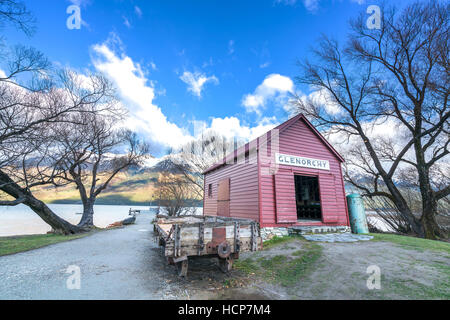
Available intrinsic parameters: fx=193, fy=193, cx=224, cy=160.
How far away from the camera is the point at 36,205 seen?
11898 mm

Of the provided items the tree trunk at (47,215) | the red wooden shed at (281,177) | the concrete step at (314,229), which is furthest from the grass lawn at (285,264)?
the tree trunk at (47,215)

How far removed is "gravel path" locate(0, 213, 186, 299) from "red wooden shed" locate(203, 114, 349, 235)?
461cm

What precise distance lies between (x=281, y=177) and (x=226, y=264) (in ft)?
16.8

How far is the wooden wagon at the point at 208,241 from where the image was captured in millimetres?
4270

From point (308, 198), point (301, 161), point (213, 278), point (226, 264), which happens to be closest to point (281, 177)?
point (301, 161)

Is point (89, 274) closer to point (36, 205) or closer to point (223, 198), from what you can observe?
point (223, 198)

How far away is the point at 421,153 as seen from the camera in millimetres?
12773

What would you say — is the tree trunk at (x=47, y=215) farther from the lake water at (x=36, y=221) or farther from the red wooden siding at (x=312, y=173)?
the red wooden siding at (x=312, y=173)

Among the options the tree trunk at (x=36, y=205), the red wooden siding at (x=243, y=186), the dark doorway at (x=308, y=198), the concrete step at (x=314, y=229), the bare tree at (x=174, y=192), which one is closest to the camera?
the concrete step at (x=314, y=229)

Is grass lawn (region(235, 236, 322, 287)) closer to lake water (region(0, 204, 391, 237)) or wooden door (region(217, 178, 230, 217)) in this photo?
wooden door (region(217, 178, 230, 217))

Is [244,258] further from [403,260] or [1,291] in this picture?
[1,291]

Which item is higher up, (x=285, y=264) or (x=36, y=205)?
(x=36, y=205)
